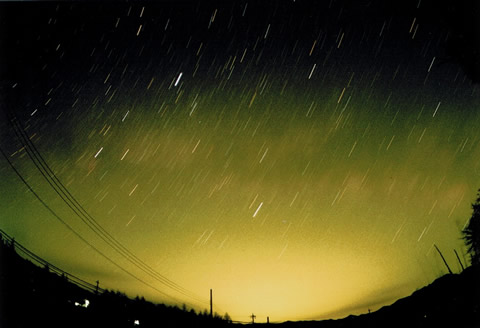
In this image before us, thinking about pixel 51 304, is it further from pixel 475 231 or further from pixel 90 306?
pixel 475 231

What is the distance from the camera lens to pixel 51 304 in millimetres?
20000

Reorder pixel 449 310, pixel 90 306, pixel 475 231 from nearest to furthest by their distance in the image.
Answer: pixel 475 231 < pixel 449 310 < pixel 90 306

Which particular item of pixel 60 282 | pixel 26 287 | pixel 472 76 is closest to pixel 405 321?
pixel 60 282

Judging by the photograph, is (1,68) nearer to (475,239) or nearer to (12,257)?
(12,257)

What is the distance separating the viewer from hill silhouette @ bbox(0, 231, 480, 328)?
48.9 feet

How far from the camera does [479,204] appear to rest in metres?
17.6

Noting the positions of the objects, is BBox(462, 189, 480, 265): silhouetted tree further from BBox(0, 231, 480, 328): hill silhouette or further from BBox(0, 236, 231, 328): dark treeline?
BBox(0, 236, 231, 328): dark treeline

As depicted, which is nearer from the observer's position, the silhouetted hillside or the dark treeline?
the dark treeline

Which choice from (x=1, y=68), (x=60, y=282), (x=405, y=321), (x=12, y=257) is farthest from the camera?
(x=405, y=321)

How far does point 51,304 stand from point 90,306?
9.30 meters

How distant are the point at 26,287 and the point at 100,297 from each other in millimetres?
14114

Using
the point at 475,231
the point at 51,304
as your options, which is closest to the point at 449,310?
the point at 475,231

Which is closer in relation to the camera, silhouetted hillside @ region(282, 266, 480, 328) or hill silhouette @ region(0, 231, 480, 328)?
hill silhouette @ region(0, 231, 480, 328)

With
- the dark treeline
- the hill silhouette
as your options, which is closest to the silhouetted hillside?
the hill silhouette
